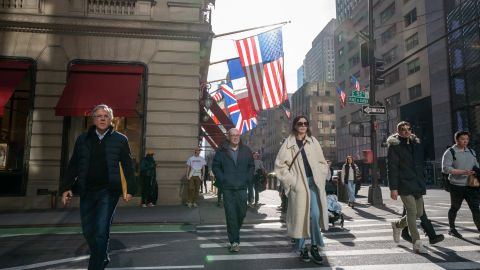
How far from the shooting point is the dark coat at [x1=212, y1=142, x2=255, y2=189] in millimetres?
6219

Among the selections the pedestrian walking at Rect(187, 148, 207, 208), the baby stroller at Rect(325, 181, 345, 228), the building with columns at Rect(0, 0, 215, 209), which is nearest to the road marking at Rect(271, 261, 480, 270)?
the baby stroller at Rect(325, 181, 345, 228)

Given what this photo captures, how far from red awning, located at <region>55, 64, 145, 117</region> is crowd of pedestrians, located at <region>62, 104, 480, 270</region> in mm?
6375

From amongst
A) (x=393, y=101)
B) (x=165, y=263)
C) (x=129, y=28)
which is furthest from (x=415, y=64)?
(x=165, y=263)

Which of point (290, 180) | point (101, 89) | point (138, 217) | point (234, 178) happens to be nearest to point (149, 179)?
point (138, 217)

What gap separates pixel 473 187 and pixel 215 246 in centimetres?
476

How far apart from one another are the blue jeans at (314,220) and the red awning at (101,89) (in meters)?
7.54

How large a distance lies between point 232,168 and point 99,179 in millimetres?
2442

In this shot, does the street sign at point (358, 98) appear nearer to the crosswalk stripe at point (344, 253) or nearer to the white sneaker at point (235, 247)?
the crosswalk stripe at point (344, 253)

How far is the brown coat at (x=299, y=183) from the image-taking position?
17.4 feet

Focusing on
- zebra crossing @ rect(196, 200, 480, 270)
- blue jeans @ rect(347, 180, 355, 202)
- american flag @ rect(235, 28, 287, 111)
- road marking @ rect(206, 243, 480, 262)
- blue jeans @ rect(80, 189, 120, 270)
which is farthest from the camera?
american flag @ rect(235, 28, 287, 111)

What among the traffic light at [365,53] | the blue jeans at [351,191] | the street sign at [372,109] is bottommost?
the blue jeans at [351,191]

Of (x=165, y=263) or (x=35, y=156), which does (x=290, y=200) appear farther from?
(x=35, y=156)

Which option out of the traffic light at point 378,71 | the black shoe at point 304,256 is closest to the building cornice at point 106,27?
the traffic light at point 378,71

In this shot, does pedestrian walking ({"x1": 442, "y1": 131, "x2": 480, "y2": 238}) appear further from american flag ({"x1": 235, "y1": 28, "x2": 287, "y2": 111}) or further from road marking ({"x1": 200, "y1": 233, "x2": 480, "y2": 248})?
american flag ({"x1": 235, "y1": 28, "x2": 287, "y2": 111})
